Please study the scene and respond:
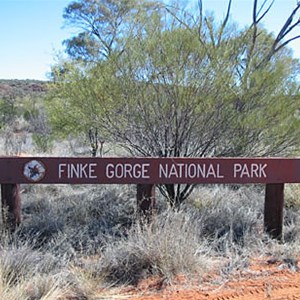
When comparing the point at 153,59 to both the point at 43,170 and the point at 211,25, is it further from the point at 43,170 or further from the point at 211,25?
the point at 43,170

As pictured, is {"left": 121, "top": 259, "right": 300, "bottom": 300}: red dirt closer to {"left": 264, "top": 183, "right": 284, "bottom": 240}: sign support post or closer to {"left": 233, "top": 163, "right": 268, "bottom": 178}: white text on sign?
{"left": 264, "top": 183, "right": 284, "bottom": 240}: sign support post

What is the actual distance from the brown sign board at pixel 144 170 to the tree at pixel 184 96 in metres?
1.22

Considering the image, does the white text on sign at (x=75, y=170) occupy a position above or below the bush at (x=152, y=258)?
above

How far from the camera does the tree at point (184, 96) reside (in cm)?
730

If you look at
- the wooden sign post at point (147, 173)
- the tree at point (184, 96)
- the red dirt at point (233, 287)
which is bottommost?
the red dirt at point (233, 287)

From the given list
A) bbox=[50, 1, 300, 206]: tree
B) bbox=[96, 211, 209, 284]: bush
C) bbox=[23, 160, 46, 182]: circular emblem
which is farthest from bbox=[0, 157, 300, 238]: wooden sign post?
bbox=[50, 1, 300, 206]: tree

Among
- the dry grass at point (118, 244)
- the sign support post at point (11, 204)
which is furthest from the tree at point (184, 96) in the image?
the sign support post at point (11, 204)

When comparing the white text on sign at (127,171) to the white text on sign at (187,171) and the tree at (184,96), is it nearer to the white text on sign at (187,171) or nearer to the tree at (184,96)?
the white text on sign at (187,171)

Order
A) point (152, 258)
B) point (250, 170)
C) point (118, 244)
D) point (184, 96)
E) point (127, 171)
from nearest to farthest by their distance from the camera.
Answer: point (152, 258), point (118, 244), point (127, 171), point (250, 170), point (184, 96)

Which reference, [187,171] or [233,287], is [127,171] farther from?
[233,287]

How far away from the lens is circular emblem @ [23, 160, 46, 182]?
Answer: 5902 millimetres

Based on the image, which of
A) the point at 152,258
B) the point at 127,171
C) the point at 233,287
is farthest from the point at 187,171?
the point at 233,287

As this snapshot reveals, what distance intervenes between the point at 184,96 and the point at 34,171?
2608 mm

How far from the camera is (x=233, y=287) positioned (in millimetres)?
4891
